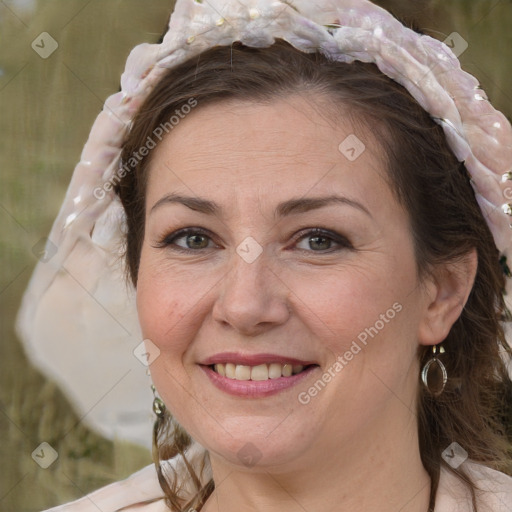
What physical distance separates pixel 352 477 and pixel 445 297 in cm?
41

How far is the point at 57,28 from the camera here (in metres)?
2.95

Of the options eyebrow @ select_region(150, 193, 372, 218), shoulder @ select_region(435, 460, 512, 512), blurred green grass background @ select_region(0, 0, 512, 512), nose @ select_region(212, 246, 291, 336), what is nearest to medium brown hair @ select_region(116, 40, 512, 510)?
shoulder @ select_region(435, 460, 512, 512)

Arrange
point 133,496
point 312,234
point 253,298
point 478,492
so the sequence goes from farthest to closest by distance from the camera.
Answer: point 133,496 < point 478,492 < point 312,234 < point 253,298

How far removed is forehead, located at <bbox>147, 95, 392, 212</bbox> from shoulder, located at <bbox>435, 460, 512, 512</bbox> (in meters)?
0.65

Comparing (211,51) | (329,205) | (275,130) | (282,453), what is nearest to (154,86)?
(211,51)

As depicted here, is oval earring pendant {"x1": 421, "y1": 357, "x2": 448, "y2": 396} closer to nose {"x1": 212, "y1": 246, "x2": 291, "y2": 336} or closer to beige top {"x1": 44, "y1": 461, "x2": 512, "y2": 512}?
beige top {"x1": 44, "y1": 461, "x2": 512, "y2": 512}

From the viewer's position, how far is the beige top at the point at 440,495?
1.83m

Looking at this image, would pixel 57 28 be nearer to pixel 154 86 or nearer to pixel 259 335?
pixel 154 86

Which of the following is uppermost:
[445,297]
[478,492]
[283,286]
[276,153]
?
[276,153]

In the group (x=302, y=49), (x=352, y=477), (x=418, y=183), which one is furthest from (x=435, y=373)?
(x=302, y=49)

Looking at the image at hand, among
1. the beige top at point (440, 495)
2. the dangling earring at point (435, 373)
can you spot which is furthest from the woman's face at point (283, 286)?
the beige top at point (440, 495)

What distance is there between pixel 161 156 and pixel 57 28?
4.40ft

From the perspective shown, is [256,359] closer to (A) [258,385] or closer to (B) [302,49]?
(A) [258,385]

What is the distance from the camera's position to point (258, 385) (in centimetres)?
163
